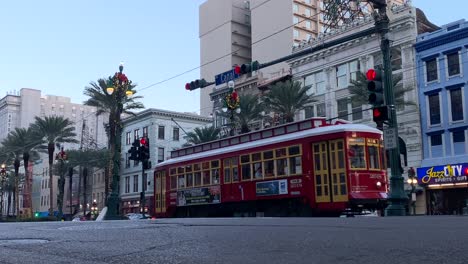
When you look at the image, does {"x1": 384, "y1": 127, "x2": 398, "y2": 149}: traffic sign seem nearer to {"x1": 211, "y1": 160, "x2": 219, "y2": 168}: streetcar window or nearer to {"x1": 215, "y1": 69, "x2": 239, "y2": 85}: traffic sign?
{"x1": 215, "y1": 69, "x2": 239, "y2": 85}: traffic sign

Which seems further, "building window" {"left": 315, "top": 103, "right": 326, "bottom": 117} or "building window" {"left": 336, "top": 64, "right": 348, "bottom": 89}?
"building window" {"left": 315, "top": 103, "right": 326, "bottom": 117}

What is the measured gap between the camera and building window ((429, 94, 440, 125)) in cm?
3712

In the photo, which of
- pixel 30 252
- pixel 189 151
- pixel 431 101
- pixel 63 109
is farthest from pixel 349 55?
pixel 63 109

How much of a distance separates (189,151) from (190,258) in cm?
2035

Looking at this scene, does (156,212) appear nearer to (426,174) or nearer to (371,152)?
(371,152)

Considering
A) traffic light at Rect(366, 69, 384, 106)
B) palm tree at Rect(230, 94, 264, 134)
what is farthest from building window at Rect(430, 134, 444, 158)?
traffic light at Rect(366, 69, 384, 106)

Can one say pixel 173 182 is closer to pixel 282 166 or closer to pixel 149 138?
pixel 282 166

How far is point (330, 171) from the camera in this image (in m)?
18.5

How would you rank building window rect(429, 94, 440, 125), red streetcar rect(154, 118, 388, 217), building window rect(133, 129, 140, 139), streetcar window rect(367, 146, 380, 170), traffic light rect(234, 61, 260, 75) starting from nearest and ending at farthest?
red streetcar rect(154, 118, 388, 217) → streetcar window rect(367, 146, 380, 170) → traffic light rect(234, 61, 260, 75) → building window rect(429, 94, 440, 125) → building window rect(133, 129, 140, 139)

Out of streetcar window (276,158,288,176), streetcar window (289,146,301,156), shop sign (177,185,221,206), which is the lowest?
shop sign (177,185,221,206)

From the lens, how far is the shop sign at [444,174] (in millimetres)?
34406

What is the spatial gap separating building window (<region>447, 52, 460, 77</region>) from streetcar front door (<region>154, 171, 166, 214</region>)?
72.8 ft

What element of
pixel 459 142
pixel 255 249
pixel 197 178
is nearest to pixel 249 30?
pixel 459 142

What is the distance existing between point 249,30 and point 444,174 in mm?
55937
